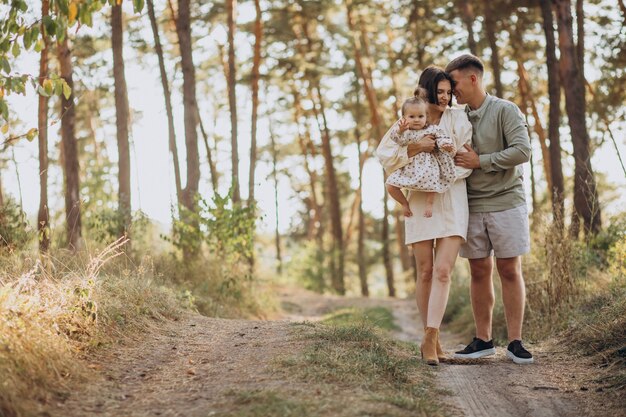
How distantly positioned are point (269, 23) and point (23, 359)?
19.9 metres

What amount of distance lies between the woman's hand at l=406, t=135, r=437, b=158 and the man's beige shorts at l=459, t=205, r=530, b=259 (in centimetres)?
80

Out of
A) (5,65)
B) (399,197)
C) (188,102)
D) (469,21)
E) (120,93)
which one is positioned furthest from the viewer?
(469,21)

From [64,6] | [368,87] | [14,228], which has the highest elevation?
[368,87]

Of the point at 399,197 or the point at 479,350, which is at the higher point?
the point at 399,197

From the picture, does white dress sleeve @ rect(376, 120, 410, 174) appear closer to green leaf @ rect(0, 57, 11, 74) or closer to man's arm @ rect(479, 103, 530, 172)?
man's arm @ rect(479, 103, 530, 172)

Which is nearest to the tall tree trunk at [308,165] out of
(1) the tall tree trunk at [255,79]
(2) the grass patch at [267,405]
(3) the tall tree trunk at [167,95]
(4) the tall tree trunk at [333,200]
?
(4) the tall tree trunk at [333,200]

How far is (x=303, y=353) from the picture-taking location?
5.48 metres

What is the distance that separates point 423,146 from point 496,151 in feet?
2.51

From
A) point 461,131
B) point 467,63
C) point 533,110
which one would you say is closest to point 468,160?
point 461,131

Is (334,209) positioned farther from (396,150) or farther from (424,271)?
(396,150)

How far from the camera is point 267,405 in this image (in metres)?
4.14

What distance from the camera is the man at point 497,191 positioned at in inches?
239

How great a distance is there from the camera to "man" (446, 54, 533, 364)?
6.06 meters

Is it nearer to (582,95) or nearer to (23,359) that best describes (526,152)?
(23,359)
